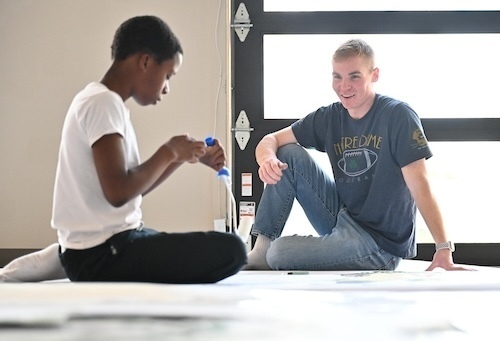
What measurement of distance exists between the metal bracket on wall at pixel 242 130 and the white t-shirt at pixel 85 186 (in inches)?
71.0

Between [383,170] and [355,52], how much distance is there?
40 cm

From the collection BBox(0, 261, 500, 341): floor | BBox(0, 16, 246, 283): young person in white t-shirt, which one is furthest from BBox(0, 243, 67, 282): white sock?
BBox(0, 261, 500, 341): floor

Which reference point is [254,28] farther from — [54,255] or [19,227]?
[54,255]

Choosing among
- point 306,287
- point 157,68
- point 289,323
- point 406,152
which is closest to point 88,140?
point 157,68

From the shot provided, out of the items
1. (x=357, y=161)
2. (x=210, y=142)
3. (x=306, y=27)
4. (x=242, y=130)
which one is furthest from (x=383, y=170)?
(x=306, y=27)

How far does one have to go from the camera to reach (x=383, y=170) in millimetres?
2010

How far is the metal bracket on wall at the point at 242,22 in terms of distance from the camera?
3.12m

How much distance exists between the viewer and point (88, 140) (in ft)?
4.10

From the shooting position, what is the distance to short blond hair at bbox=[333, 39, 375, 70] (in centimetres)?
211

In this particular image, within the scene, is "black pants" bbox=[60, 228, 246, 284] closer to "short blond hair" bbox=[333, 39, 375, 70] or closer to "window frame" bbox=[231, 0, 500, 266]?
"short blond hair" bbox=[333, 39, 375, 70]

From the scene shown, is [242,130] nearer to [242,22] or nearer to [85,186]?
[242,22]

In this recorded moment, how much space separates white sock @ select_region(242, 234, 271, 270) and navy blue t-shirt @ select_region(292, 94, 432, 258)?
0.93 ft

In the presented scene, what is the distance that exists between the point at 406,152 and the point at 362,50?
39 centimetres

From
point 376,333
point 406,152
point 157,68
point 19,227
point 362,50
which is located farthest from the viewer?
point 19,227
